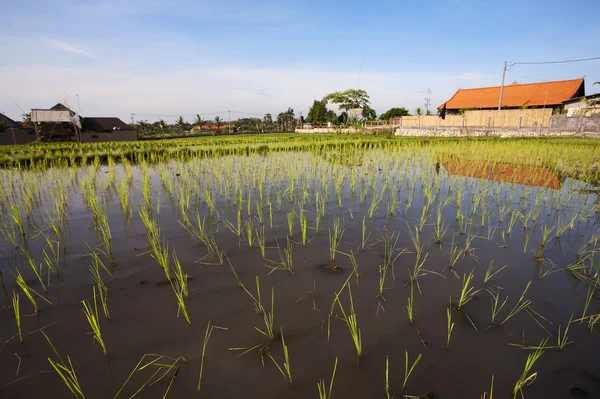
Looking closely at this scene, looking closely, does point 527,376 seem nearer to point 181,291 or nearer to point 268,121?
point 181,291

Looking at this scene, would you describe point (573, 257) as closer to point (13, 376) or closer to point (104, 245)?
point (13, 376)

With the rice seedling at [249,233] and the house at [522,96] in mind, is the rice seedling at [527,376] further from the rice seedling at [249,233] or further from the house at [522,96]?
the house at [522,96]

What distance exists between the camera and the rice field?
1.13 metres

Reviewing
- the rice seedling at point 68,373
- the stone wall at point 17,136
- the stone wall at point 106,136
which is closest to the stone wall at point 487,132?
the rice seedling at point 68,373

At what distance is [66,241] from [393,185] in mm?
4127

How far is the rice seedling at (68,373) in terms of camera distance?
1025 millimetres

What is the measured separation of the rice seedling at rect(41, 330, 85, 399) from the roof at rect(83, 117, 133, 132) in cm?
3719

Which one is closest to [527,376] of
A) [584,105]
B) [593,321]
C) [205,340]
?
[593,321]

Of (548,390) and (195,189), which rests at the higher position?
(195,189)

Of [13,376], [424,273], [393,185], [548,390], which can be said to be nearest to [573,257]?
[424,273]

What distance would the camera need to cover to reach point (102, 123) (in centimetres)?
3338

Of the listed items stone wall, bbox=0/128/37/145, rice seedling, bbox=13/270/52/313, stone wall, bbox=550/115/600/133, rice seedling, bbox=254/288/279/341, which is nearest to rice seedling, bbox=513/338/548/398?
rice seedling, bbox=254/288/279/341

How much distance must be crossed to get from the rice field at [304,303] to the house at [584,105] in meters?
17.0

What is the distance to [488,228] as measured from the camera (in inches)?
105
